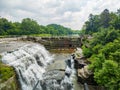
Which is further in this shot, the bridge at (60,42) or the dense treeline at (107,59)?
the bridge at (60,42)

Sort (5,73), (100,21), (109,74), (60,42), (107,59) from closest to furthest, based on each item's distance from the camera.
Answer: (109,74), (5,73), (107,59), (60,42), (100,21)

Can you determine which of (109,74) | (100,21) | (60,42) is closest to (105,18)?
(100,21)

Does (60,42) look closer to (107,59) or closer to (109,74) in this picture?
(107,59)

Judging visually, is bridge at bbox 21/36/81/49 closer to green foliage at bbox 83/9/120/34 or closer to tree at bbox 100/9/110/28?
green foliage at bbox 83/9/120/34

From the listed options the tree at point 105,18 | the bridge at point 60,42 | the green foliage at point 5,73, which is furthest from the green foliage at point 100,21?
the green foliage at point 5,73

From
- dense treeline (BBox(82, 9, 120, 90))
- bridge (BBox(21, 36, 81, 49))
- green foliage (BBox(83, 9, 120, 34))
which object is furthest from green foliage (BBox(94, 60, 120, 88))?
green foliage (BBox(83, 9, 120, 34))

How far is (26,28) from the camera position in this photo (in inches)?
3565

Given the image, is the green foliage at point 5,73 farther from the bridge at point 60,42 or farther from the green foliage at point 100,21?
the green foliage at point 100,21

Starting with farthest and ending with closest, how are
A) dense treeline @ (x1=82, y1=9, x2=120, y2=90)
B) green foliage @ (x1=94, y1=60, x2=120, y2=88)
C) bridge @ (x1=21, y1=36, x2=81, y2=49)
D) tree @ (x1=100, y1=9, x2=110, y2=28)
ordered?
tree @ (x1=100, y1=9, x2=110, y2=28)
bridge @ (x1=21, y1=36, x2=81, y2=49)
dense treeline @ (x1=82, y1=9, x2=120, y2=90)
green foliage @ (x1=94, y1=60, x2=120, y2=88)

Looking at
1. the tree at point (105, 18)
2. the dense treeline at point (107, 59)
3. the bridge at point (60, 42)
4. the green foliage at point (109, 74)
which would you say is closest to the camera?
the green foliage at point (109, 74)

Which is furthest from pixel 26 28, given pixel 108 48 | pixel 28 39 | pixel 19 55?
pixel 108 48

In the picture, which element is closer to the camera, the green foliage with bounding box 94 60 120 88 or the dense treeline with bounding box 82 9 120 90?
the green foliage with bounding box 94 60 120 88

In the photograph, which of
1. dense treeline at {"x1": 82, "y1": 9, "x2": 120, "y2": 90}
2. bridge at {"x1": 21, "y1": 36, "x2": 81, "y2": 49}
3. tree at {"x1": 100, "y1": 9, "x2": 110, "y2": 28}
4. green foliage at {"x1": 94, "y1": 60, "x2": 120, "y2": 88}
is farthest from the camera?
tree at {"x1": 100, "y1": 9, "x2": 110, "y2": 28}

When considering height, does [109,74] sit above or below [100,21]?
below
